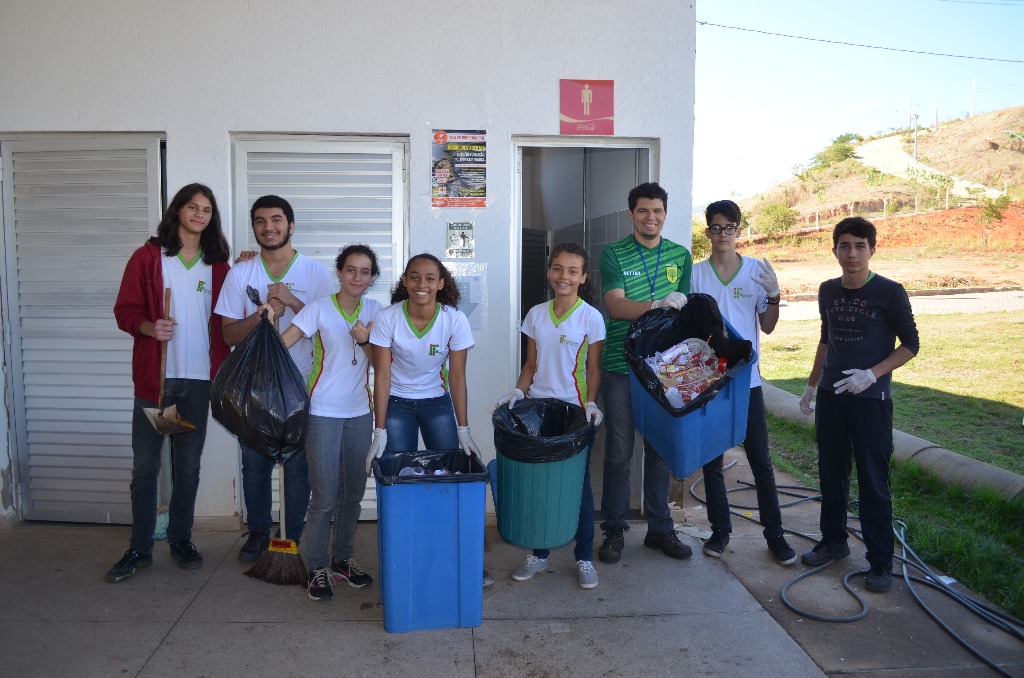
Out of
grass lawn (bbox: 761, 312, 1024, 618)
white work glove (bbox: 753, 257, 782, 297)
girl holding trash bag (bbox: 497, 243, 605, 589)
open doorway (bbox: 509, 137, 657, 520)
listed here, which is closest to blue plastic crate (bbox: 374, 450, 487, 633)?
girl holding trash bag (bbox: 497, 243, 605, 589)

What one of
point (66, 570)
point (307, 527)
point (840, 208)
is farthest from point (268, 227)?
point (840, 208)

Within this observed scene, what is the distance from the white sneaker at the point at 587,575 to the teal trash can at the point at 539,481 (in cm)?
36

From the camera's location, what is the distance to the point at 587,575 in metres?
3.69

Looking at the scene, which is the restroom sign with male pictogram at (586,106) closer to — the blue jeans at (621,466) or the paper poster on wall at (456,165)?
the paper poster on wall at (456,165)

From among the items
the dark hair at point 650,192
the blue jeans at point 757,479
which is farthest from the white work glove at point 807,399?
the dark hair at point 650,192

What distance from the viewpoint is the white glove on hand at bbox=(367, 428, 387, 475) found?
335 centimetres

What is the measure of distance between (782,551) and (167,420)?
3305 millimetres

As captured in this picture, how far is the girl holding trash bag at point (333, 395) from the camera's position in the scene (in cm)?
346

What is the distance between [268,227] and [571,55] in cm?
213

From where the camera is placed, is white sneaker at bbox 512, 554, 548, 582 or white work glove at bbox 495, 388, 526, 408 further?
white sneaker at bbox 512, 554, 548, 582

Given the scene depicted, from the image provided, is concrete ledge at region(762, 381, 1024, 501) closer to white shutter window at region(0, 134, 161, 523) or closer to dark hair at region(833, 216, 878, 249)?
dark hair at region(833, 216, 878, 249)

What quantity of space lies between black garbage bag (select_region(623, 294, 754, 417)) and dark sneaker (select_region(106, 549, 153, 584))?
8.94ft

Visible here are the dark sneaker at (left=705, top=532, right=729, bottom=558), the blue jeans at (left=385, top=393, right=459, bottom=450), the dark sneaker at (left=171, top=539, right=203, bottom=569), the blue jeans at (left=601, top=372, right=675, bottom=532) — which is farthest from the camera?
the dark sneaker at (left=705, top=532, right=729, bottom=558)

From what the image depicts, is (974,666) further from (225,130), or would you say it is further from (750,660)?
(225,130)
